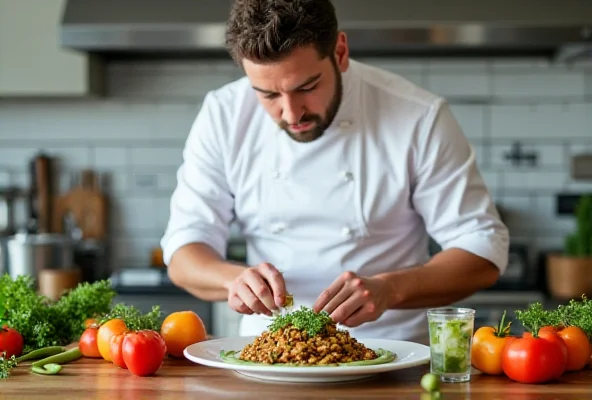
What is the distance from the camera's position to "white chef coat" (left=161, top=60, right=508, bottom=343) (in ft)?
7.52

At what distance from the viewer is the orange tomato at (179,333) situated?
1.87 meters

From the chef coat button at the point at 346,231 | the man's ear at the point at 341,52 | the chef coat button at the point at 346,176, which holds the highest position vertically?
the man's ear at the point at 341,52

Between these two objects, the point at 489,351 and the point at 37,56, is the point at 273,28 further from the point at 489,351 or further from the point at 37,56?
the point at 37,56

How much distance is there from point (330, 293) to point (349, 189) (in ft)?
1.89

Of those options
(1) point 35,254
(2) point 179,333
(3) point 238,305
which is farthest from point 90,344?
(1) point 35,254

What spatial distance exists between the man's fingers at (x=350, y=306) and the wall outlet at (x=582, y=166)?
249 cm

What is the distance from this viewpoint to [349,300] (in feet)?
5.88

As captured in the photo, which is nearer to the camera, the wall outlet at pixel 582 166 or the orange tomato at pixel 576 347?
the orange tomato at pixel 576 347

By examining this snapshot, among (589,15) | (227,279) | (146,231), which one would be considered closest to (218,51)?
Answer: (146,231)

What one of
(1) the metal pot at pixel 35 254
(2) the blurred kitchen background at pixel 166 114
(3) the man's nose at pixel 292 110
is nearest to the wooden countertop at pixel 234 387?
(3) the man's nose at pixel 292 110

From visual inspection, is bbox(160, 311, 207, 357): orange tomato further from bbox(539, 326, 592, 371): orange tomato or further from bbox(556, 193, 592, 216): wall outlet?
bbox(556, 193, 592, 216): wall outlet

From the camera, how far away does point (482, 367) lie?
5.51 feet

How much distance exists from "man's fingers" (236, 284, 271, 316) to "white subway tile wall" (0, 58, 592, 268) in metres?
2.43

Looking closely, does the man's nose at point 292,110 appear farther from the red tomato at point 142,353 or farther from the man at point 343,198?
the red tomato at point 142,353
